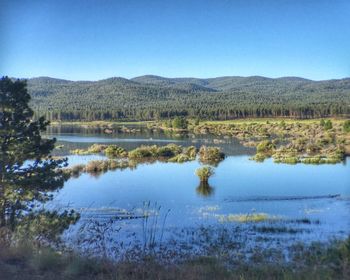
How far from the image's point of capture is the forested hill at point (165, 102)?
3974 inches

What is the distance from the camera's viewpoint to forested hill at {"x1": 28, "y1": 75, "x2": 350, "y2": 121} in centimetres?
10094

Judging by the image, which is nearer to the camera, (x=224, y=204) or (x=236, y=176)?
(x=224, y=204)

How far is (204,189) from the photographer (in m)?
24.8

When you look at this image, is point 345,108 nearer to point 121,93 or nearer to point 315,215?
point 315,215

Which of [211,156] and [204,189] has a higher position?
[211,156]

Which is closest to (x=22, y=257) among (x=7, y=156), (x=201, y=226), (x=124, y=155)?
(x=7, y=156)

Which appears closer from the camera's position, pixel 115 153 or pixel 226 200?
pixel 226 200

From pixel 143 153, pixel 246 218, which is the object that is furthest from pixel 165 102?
pixel 246 218

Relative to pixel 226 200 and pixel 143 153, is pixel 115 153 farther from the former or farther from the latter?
pixel 226 200

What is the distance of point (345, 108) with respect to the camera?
87.8 metres

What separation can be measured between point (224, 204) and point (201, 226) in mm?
5152

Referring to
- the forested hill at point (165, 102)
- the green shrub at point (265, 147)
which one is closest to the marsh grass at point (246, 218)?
the green shrub at point (265, 147)

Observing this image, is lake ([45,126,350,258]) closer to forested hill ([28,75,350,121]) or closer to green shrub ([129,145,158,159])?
green shrub ([129,145,158,159])

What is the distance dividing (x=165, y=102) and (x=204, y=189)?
132 meters
